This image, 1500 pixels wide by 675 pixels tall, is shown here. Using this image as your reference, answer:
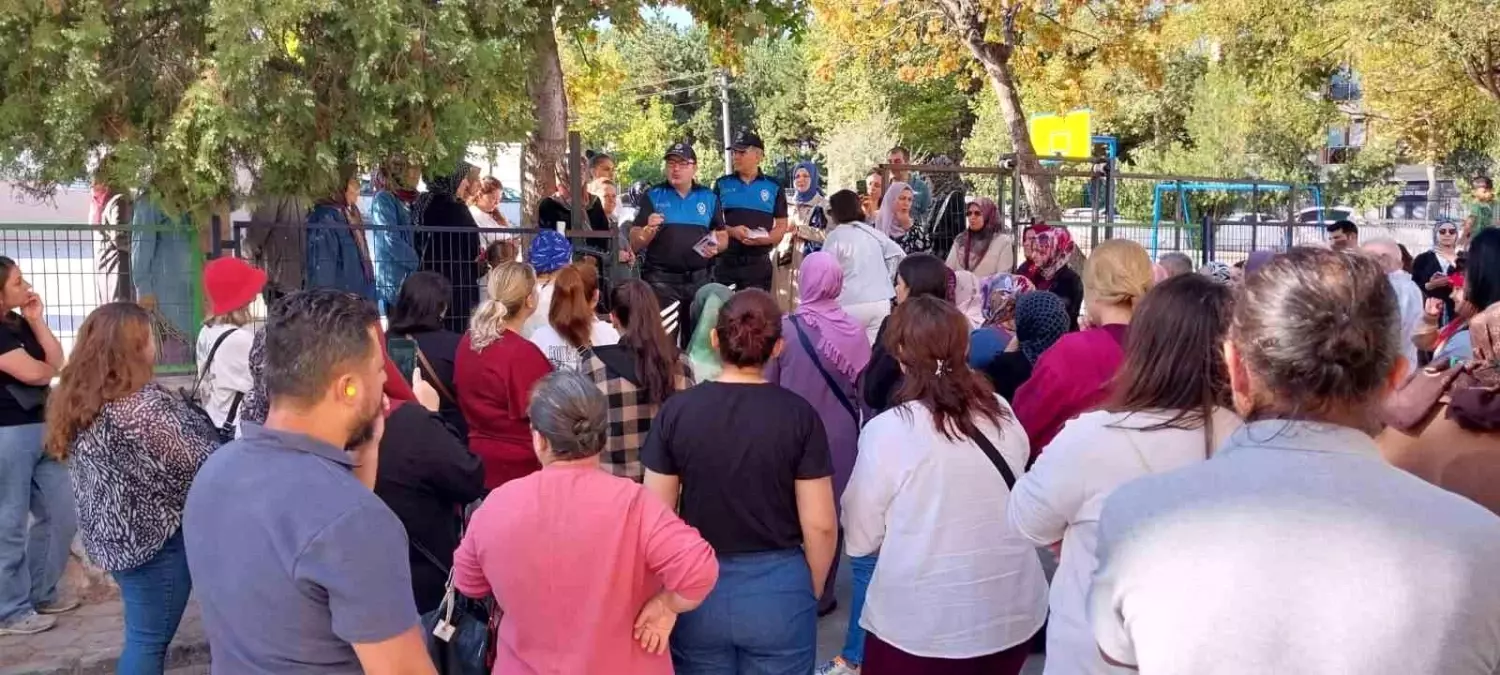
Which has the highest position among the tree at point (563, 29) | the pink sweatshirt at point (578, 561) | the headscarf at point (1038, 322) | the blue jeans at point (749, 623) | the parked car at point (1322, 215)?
the tree at point (563, 29)

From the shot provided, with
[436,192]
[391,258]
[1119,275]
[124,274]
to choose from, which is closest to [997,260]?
[436,192]

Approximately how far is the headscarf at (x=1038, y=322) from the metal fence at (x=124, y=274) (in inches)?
186

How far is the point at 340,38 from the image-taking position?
690 centimetres

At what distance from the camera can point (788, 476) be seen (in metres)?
3.88

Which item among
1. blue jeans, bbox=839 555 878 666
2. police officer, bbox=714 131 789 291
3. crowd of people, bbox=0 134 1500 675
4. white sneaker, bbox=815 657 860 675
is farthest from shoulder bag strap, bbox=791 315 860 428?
police officer, bbox=714 131 789 291

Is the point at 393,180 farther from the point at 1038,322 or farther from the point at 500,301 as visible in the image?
the point at 1038,322

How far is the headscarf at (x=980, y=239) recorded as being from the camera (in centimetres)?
916

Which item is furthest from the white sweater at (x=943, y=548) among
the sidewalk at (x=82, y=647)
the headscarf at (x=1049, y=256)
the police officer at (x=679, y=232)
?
the police officer at (x=679, y=232)

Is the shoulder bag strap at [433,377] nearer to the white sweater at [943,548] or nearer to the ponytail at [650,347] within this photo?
the ponytail at [650,347]

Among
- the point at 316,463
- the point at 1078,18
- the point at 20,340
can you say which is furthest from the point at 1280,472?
the point at 1078,18

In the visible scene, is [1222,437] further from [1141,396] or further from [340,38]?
[340,38]

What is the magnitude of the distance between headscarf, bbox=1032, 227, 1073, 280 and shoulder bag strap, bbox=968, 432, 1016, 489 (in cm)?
400

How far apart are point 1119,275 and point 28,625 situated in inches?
209

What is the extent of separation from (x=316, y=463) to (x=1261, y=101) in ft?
113
